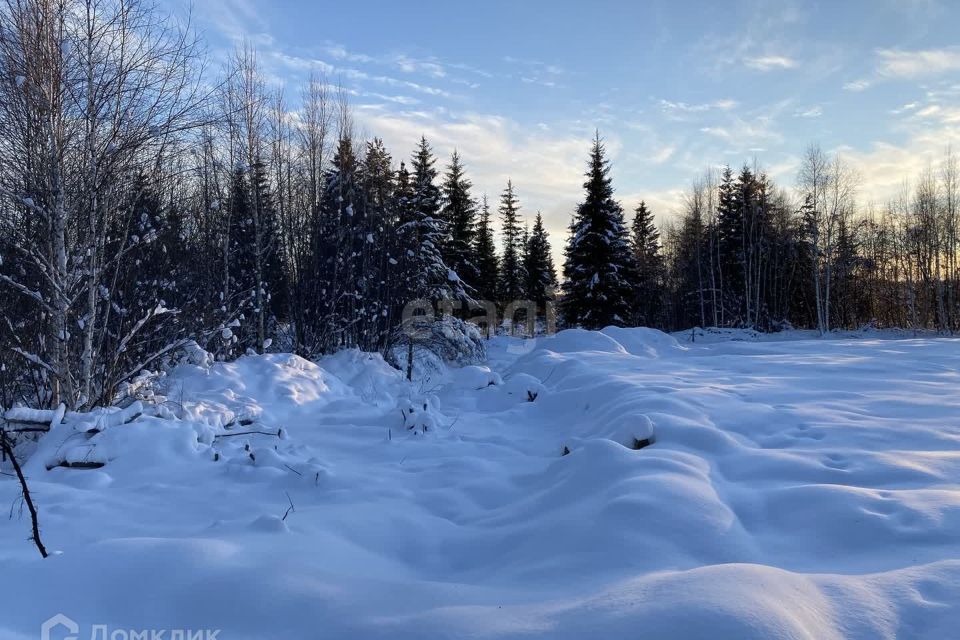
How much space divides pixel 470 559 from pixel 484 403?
16.4 feet

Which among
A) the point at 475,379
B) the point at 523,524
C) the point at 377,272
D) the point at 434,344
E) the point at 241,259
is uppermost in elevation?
the point at 241,259

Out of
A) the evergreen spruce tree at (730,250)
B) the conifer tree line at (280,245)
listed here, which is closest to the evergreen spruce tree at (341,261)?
the conifer tree line at (280,245)

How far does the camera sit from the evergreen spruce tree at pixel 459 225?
23.4 metres

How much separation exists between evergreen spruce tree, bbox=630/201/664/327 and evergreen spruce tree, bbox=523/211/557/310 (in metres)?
6.12

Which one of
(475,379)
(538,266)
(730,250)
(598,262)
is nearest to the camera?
(475,379)

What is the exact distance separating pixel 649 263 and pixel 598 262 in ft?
48.7

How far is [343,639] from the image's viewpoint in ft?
6.16

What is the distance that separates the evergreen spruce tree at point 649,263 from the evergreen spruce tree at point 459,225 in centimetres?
1449

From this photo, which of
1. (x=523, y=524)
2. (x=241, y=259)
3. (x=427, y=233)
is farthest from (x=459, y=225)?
(x=523, y=524)

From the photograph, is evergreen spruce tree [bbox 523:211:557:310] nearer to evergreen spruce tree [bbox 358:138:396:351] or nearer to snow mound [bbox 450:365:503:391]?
evergreen spruce tree [bbox 358:138:396:351]

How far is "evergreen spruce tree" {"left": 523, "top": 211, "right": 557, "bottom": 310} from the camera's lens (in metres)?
35.0

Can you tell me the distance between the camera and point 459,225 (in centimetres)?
2478

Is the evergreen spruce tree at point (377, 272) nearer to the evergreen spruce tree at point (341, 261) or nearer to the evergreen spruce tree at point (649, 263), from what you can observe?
the evergreen spruce tree at point (341, 261)

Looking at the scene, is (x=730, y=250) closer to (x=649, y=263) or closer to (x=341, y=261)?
(x=649, y=263)
